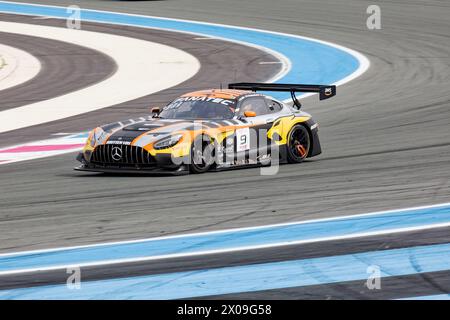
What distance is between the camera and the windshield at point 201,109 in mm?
16703

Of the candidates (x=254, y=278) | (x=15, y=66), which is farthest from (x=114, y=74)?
(x=254, y=278)

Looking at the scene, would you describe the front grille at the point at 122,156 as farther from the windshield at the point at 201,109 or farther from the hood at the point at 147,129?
the windshield at the point at 201,109

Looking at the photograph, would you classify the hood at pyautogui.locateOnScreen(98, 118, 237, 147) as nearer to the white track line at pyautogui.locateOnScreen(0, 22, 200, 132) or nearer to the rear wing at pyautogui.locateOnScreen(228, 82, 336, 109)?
the rear wing at pyautogui.locateOnScreen(228, 82, 336, 109)

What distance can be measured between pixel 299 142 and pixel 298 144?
4cm

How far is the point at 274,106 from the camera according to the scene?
17.4 metres

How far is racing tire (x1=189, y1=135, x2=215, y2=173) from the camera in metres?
15.8

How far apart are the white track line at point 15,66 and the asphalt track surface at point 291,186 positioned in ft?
14.9

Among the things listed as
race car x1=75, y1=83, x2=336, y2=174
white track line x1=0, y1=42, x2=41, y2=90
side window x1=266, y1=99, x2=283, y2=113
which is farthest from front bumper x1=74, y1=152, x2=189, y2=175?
white track line x1=0, y1=42, x2=41, y2=90

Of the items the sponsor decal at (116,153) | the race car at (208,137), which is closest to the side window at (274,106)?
the race car at (208,137)

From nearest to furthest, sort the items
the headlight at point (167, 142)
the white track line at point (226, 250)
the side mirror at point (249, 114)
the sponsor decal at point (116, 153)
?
the white track line at point (226, 250)
the headlight at point (167, 142)
the sponsor decal at point (116, 153)
the side mirror at point (249, 114)

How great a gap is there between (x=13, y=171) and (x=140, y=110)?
676 centimetres

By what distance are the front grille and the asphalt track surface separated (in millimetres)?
208

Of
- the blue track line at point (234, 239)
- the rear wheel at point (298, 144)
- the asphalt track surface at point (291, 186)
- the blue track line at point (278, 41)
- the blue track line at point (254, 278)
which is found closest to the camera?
the blue track line at point (254, 278)

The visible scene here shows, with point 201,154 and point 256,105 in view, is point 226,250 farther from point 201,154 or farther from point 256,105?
point 256,105
